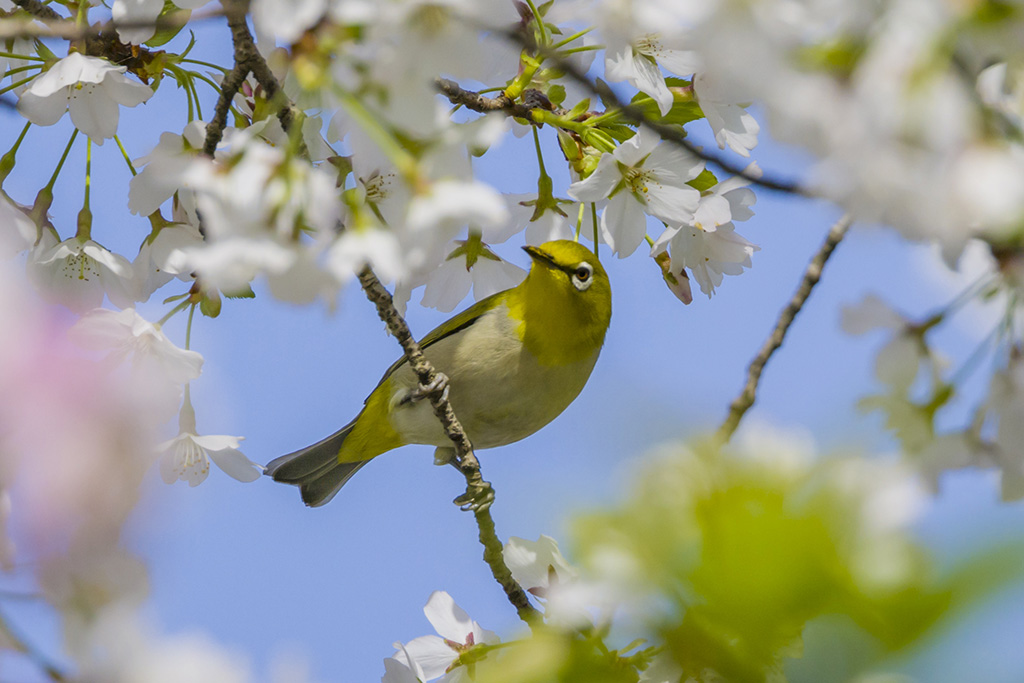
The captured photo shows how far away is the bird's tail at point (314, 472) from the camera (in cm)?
383

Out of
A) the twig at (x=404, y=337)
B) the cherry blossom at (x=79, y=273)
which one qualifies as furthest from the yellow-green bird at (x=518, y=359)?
the cherry blossom at (x=79, y=273)

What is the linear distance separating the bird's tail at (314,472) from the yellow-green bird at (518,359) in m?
0.39

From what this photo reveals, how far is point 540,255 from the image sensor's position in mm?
3109

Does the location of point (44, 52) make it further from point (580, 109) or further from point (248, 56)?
point (580, 109)

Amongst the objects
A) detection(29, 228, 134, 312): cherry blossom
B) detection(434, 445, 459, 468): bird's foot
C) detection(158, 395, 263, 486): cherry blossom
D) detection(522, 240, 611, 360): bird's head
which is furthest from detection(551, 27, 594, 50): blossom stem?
detection(434, 445, 459, 468): bird's foot

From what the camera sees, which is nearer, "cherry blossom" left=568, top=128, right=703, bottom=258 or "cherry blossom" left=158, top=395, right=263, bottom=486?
"cherry blossom" left=568, top=128, right=703, bottom=258

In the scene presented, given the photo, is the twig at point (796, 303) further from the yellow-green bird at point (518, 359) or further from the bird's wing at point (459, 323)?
the bird's wing at point (459, 323)

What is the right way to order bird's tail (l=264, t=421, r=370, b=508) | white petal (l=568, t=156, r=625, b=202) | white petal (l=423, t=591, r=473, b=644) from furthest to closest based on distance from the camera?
bird's tail (l=264, t=421, r=370, b=508), white petal (l=423, t=591, r=473, b=644), white petal (l=568, t=156, r=625, b=202)

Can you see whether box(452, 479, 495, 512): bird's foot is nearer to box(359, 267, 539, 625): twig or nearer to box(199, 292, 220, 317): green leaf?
box(359, 267, 539, 625): twig

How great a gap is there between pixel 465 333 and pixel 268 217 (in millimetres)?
2401

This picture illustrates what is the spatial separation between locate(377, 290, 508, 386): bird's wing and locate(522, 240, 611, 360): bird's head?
21cm

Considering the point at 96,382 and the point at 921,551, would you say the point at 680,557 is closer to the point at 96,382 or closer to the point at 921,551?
the point at 921,551

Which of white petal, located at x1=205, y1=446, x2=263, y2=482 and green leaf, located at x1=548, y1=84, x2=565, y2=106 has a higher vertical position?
green leaf, located at x1=548, y1=84, x2=565, y2=106

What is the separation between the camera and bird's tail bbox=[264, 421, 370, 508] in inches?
151
